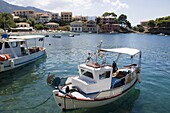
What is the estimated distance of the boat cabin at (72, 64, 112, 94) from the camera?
49.0ft

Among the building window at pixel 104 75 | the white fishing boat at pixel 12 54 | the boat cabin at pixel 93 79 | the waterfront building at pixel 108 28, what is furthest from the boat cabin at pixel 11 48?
the waterfront building at pixel 108 28

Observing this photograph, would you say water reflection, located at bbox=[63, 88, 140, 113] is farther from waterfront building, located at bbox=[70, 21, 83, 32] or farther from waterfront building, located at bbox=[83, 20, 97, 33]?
waterfront building, located at bbox=[83, 20, 97, 33]

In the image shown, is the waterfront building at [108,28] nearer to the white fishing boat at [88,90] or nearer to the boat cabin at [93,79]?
the white fishing boat at [88,90]

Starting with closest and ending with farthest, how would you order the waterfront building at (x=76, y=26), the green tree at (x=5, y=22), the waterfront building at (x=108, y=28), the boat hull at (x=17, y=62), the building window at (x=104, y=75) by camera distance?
the building window at (x=104, y=75), the boat hull at (x=17, y=62), the green tree at (x=5, y=22), the waterfront building at (x=76, y=26), the waterfront building at (x=108, y=28)

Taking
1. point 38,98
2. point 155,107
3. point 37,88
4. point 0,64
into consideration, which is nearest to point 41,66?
point 0,64

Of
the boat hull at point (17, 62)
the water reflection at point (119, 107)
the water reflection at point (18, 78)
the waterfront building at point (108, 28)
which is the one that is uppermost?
the waterfront building at point (108, 28)

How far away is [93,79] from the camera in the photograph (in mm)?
15188

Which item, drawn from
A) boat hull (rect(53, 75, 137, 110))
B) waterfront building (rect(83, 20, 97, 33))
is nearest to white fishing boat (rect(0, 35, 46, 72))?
boat hull (rect(53, 75, 137, 110))

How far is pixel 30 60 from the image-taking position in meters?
32.7

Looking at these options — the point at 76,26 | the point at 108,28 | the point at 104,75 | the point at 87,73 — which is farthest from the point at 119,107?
the point at 108,28

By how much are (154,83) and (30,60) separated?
19574 millimetres

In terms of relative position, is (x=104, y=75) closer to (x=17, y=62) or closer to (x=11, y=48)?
(x=17, y=62)

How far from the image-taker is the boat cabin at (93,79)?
14.9m

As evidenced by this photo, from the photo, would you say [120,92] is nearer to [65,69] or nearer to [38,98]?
[38,98]
